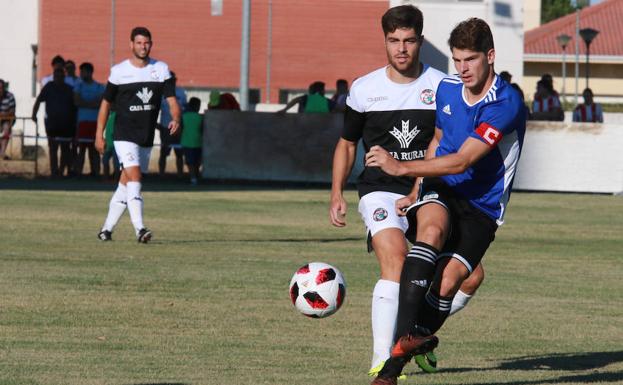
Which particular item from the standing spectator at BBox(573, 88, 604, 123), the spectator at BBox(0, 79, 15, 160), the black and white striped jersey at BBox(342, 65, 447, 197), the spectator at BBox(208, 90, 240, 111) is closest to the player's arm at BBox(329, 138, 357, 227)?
the black and white striped jersey at BBox(342, 65, 447, 197)

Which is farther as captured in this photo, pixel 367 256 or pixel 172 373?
pixel 367 256

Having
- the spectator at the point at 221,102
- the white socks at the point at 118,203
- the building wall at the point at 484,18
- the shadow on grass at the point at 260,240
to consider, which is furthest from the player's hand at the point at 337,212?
the building wall at the point at 484,18

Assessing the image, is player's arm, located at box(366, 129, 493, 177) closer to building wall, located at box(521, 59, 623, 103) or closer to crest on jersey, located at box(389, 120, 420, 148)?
crest on jersey, located at box(389, 120, 420, 148)

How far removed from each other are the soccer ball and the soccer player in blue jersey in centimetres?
81

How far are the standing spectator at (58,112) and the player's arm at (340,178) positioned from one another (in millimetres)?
18436

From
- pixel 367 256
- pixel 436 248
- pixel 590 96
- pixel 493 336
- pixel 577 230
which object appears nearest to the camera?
pixel 436 248

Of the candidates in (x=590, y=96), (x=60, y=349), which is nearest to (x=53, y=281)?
(x=60, y=349)

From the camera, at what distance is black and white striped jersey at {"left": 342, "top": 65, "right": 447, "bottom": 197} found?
27.6 feet

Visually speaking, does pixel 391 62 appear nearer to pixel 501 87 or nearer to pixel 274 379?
pixel 501 87

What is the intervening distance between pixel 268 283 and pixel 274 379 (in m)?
4.69

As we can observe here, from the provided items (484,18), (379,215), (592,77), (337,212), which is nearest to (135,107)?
(337,212)

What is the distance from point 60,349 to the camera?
28.6ft

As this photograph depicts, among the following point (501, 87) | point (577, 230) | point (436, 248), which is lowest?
point (577, 230)

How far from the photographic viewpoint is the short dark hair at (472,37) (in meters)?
7.43
